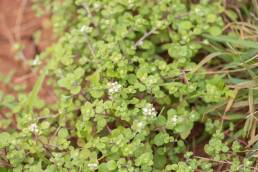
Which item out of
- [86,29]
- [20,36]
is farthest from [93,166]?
[20,36]

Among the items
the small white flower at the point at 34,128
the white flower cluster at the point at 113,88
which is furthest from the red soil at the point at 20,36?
the white flower cluster at the point at 113,88

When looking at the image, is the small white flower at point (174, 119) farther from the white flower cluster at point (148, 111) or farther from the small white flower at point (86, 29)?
the small white flower at point (86, 29)

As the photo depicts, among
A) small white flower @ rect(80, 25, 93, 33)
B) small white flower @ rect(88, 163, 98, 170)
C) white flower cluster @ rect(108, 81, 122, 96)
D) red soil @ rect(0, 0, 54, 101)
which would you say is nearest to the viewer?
small white flower @ rect(88, 163, 98, 170)

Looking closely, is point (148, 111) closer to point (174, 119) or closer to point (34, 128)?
point (174, 119)

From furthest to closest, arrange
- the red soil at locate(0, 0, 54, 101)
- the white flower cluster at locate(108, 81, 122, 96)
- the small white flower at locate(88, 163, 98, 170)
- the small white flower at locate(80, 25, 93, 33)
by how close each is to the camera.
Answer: the red soil at locate(0, 0, 54, 101) < the small white flower at locate(80, 25, 93, 33) < the white flower cluster at locate(108, 81, 122, 96) < the small white flower at locate(88, 163, 98, 170)

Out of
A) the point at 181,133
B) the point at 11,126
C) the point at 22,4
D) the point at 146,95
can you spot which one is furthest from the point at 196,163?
the point at 22,4

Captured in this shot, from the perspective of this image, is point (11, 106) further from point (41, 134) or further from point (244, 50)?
point (244, 50)

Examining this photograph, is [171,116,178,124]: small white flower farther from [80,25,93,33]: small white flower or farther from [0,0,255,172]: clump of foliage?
[80,25,93,33]: small white flower

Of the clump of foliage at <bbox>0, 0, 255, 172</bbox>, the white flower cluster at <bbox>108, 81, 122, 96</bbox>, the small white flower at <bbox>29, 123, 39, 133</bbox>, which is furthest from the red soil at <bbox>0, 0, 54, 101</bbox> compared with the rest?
the white flower cluster at <bbox>108, 81, 122, 96</bbox>
